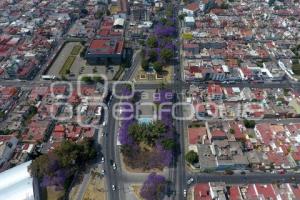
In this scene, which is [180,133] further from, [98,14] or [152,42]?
[98,14]

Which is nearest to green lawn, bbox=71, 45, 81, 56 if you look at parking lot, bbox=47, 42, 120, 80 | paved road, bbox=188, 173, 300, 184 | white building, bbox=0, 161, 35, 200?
parking lot, bbox=47, 42, 120, 80

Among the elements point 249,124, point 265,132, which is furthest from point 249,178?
point 249,124

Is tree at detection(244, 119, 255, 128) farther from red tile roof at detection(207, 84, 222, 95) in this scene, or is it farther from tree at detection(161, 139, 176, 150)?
tree at detection(161, 139, 176, 150)

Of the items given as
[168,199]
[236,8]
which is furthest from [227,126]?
[236,8]

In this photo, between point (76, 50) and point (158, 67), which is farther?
point (76, 50)

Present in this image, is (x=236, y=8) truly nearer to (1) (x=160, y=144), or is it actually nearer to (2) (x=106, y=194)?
(1) (x=160, y=144)

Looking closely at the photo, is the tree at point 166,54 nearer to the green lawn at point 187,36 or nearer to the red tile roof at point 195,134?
the green lawn at point 187,36
